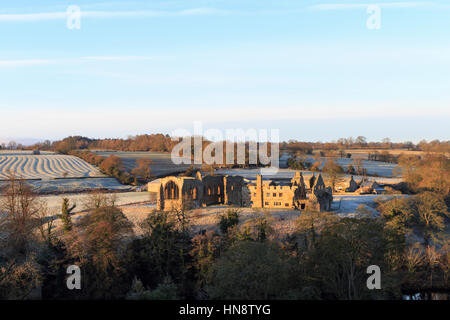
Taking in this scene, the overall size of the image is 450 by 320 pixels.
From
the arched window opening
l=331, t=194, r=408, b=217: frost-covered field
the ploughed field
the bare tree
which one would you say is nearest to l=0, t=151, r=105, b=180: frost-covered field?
the ploughed field

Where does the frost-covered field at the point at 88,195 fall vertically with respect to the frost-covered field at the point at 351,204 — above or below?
below

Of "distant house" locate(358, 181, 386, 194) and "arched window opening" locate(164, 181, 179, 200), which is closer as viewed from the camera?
"arched window opening" locate(164, 181, 179, 200)

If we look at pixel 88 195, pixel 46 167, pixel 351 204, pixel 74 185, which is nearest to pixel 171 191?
pixel 88 195

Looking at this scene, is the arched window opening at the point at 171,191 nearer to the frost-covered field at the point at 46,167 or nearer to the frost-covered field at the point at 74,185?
the frost-covered field at the point at 74,185

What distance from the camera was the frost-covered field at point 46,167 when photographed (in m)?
94.8

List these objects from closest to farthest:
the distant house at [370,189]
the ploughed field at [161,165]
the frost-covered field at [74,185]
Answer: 1. the distant house at [370,189]
2. the frost-covered field at [74,185]
3. the ploughed field at [161,165]

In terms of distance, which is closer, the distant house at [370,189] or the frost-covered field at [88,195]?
the frost-covered field at [88,195]

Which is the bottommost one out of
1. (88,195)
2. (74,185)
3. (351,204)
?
(351,204)

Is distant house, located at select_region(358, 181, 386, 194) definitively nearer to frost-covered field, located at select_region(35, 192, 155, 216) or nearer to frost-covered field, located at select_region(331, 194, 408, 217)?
frost-covered field, located at select_region(331, 194, 408, 217)

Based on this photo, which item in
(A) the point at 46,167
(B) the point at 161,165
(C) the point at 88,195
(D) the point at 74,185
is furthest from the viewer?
(B) the point at 161,165

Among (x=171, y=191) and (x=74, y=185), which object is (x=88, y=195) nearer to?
(x=171, y=191)

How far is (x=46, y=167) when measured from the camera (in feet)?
355

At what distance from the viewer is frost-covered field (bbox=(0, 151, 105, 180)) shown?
9475 cm

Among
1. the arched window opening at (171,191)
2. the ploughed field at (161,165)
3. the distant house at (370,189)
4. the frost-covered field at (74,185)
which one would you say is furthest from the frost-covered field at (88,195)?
the distant house at (370,189)
